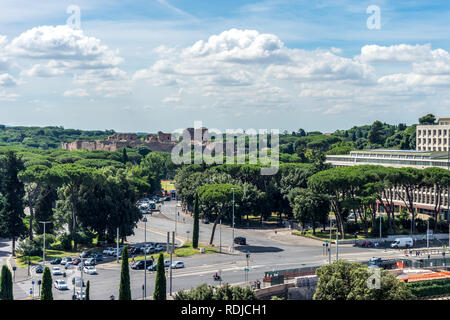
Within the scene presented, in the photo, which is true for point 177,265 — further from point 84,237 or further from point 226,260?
point 84,237

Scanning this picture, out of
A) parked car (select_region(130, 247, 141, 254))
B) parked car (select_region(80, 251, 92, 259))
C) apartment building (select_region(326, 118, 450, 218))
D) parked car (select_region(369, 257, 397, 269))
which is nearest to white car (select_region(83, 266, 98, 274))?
parked car (select_region(80, 251, 92, 259))

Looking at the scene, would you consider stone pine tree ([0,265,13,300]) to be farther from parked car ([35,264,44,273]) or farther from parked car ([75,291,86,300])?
parked car ([35,264,44,273])

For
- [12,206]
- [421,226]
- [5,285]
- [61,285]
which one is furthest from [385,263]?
[12,206]

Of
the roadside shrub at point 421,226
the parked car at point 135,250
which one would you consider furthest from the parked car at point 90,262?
the roadside shrub at point 421,226

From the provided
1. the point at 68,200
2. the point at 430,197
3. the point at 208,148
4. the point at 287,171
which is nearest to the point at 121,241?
the point at 68,200

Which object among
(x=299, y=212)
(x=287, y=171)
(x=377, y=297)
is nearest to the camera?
(x=377, y=297)

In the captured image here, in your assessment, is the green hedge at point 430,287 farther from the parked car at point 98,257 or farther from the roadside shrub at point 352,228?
the parked car at point 98,257
